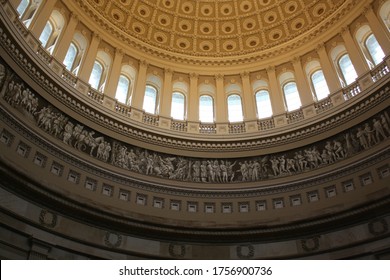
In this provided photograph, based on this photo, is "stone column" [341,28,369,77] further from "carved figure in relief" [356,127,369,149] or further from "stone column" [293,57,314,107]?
"carved figure in relief" [356,127,369,149]

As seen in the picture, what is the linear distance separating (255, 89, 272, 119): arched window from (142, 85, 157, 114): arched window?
273 inches

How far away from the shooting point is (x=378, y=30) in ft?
72.8

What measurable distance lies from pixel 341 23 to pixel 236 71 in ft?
24.8

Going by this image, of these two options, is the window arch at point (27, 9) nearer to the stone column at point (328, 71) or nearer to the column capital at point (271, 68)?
the column capital at point (271, 68)

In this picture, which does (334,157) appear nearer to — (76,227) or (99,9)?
(76,227)

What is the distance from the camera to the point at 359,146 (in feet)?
65.2

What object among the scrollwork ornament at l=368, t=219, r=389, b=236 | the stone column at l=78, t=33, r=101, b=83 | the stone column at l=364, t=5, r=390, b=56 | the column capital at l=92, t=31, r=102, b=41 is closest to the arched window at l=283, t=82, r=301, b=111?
the stone column at l=364, t=5, r=390, b=56

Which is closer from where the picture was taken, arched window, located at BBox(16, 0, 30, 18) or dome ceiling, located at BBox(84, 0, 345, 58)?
arched window, located at BBox(16, 0, 30, 18)

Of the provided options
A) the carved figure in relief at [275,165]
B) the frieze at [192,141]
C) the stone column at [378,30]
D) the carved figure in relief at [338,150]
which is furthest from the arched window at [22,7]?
the stone column at [378,30]

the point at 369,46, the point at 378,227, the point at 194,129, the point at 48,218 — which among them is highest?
the point at 369,46

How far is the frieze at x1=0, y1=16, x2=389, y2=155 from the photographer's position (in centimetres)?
1953

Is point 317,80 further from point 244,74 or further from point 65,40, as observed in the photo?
point 65,40

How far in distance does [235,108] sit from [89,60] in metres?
10.0

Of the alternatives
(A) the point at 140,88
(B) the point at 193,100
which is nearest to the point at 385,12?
(B) the point at 193,100
